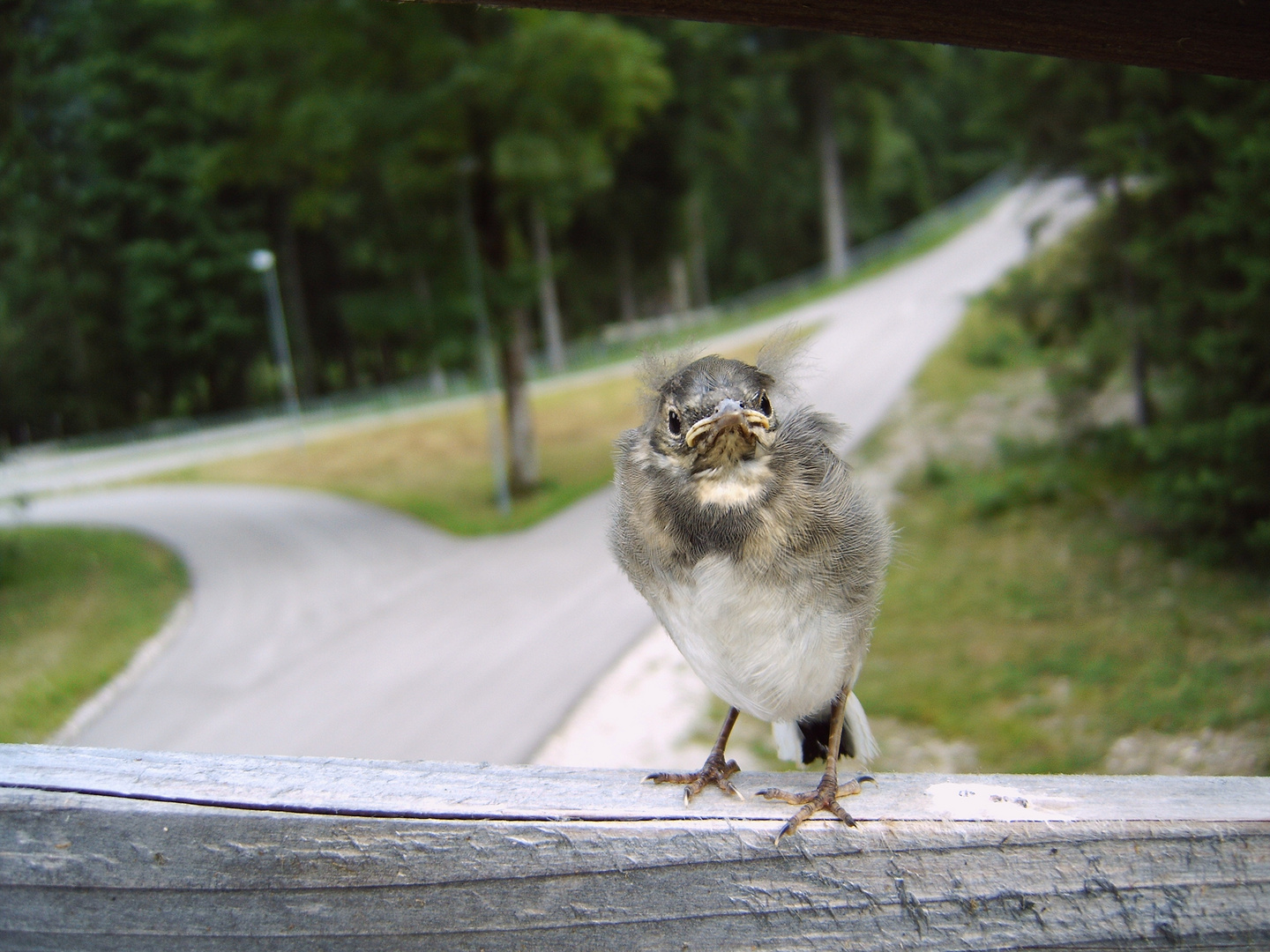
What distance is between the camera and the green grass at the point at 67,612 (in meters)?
8.64

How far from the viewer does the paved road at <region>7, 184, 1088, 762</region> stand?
924 cm

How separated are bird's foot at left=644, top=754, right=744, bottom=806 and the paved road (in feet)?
11.7

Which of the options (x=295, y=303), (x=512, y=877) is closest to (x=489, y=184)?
(x=512, y=877)

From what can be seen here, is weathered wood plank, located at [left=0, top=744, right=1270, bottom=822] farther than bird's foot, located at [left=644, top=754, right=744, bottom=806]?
No

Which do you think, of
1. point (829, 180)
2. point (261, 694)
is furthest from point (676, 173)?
point (261, 694)

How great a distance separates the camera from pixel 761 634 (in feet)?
6.10

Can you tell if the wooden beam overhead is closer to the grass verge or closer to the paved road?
the paved road

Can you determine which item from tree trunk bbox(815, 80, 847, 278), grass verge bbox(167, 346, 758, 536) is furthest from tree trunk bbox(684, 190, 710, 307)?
grass verge bbox(167, 346, 758, 536)

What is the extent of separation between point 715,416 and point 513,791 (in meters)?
0.76

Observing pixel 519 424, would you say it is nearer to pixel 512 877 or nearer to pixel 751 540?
pixel 751 540

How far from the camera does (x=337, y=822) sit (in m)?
1.29

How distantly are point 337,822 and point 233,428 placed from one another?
117ft

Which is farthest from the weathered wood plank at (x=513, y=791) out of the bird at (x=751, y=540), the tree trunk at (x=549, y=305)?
the tree trunk at (x=549, y=305)

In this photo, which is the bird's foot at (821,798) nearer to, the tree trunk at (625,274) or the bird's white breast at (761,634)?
the bird's white breast at (761,634)
